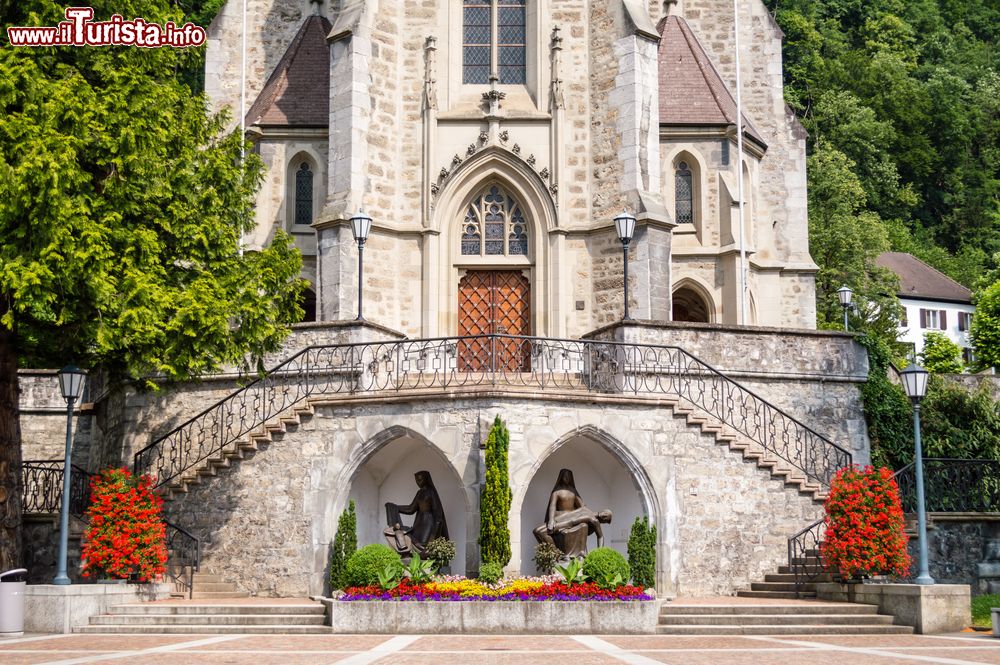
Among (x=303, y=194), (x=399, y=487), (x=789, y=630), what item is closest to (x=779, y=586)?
(x=789, y=630)

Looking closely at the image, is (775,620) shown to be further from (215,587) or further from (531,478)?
(215,587)

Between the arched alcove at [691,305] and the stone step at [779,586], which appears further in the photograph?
the arched alcove at [691,305]

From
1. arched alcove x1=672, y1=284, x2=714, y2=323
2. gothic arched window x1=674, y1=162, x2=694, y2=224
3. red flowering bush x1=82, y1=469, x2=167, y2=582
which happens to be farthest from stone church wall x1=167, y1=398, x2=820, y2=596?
gothic arched window x1=674, y1=162, x2=694, y2=224

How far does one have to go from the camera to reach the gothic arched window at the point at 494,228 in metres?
29.1

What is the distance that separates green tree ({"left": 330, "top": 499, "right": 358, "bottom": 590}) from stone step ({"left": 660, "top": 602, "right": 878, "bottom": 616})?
5.52m

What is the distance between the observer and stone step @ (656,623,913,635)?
57.7 ft

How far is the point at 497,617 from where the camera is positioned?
1767cm

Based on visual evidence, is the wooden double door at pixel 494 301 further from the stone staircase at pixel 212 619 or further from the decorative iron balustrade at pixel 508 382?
the stone staircase at pixel 212 619

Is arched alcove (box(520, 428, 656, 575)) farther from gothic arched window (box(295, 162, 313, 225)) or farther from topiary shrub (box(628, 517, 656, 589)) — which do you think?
gothic arched window (box(295, 162, 313, 225))

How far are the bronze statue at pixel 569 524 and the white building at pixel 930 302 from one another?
4807 cm

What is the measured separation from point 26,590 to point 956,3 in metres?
74.3

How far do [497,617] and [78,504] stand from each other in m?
10.2

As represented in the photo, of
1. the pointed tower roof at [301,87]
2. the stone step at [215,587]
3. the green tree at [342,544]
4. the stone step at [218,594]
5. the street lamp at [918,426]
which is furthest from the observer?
the pointed tower roof at [301,87]

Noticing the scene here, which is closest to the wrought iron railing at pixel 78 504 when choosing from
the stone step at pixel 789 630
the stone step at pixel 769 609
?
the stone step at pixel 769 609
